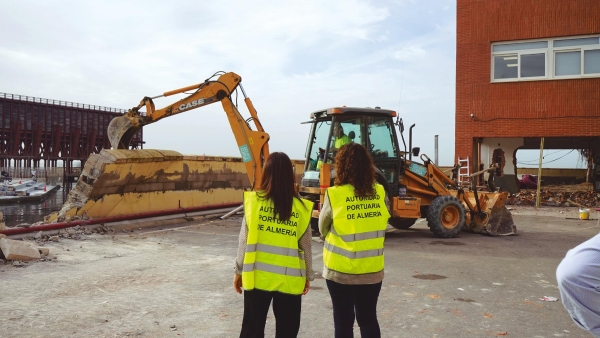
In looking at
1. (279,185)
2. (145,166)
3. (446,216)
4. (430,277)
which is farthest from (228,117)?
(279,185)

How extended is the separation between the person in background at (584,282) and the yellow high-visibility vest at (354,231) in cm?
194

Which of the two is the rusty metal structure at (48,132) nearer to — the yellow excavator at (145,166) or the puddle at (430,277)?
the yellow excavator at (145,166)

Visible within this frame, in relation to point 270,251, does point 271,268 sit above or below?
below

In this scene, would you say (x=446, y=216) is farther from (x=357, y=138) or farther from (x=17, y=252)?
(x=17, y=252)

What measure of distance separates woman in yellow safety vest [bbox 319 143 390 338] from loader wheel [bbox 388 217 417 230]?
26.9ft

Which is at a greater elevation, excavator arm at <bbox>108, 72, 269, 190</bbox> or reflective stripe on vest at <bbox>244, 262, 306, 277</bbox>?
excavator arm at <bbox>108, 72, 269, 190</bbox>

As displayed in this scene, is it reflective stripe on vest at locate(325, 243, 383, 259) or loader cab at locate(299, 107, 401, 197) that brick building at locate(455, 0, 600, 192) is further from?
reflective stripe on vest at locate(325, 243, 383, 259)

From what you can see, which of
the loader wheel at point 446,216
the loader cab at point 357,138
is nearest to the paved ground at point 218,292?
the loader wheel at point 446,216

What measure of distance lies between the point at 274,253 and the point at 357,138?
678 centimetres

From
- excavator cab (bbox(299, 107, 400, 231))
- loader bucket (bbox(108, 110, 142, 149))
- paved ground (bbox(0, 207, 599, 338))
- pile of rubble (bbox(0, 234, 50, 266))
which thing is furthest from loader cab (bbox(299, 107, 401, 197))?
pile of rubble (bbox(0, 234, 50, 266))

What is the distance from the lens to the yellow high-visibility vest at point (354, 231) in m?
3.38

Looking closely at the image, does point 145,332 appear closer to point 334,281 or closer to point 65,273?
point 334,281

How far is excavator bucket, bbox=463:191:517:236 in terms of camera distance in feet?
35.3

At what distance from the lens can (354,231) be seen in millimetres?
3430
